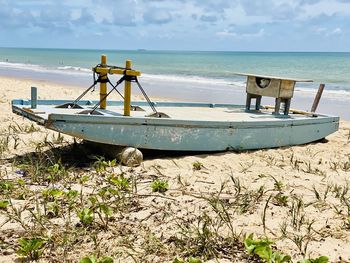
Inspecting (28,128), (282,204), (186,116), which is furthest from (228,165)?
(28,128)

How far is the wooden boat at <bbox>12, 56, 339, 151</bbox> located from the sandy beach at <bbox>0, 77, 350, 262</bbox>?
342mm

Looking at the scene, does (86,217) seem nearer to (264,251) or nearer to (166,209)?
(166,209)

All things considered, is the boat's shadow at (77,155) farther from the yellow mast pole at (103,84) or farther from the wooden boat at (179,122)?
the yellow mast pole at (103,84)

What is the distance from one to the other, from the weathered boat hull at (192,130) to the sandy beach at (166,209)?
303 mm

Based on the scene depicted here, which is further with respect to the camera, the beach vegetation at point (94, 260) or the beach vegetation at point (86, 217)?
the beach vegetation at point (86, 217)

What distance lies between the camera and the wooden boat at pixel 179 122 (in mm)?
5410

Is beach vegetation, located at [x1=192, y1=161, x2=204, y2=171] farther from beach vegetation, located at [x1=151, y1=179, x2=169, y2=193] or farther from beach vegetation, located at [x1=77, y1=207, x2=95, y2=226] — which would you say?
beach vegetation, located at [x1=77, y1=207, x2=95, y2=226]

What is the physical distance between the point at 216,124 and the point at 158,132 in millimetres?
914

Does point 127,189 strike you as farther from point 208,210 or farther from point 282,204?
point 282,204

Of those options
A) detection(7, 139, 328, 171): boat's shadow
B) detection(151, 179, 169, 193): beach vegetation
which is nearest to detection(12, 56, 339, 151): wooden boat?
detection(7, 139, 328, 171): boat's shadow

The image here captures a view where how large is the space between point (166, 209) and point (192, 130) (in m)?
2.37

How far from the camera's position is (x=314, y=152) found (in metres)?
7.21

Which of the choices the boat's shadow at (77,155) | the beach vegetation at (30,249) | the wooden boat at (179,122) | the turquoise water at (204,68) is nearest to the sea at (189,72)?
the turquoise water at (204,68)

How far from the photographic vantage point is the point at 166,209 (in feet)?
12.8
